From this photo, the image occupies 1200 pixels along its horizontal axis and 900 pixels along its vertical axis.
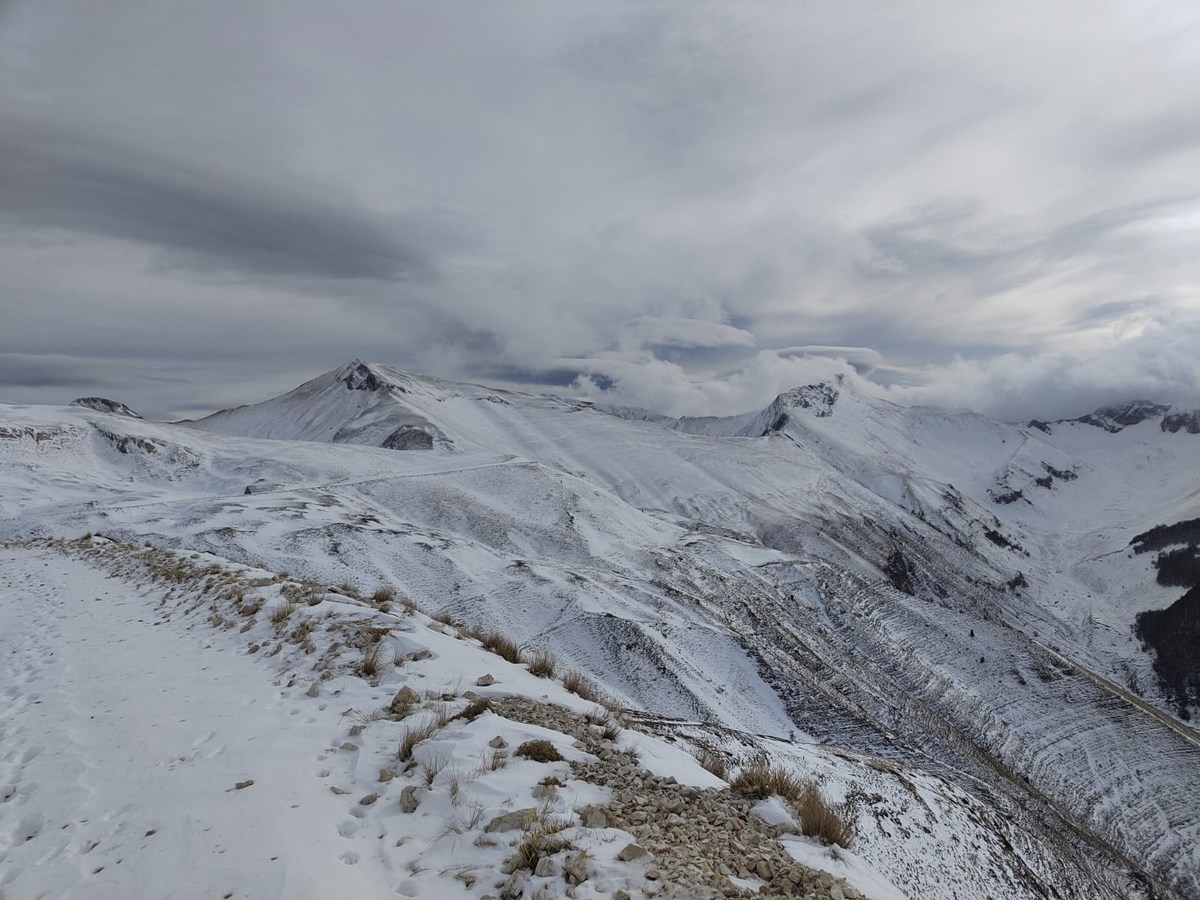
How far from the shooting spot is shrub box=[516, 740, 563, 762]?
7.56 metres

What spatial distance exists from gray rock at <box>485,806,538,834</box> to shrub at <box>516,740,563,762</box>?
5.25ft

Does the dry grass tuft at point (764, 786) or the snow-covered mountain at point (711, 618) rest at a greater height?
the dry grass tuft at point (764, 786)

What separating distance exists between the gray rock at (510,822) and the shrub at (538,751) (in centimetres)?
160

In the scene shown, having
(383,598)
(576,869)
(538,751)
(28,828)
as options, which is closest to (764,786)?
(538,751)

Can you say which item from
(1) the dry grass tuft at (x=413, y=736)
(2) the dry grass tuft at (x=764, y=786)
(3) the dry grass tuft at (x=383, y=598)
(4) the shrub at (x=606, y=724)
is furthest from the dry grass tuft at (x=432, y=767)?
(3) the dry grass tuft at (x=383, y=598)

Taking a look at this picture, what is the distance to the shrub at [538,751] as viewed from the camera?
24.8 ft

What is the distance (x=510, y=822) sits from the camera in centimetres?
589

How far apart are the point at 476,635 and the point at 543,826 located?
1059 cm

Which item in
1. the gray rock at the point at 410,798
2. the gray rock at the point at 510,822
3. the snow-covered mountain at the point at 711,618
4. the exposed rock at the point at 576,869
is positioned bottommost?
the snow-covered mountain at the point at 711,618

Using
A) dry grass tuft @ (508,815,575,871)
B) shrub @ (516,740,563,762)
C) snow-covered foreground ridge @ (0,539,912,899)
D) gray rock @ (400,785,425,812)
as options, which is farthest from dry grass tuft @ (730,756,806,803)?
gray rock @ (400,785,425,812)

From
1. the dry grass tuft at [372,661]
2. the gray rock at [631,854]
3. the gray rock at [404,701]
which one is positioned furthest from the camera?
the dry grass tuft at [372,661]

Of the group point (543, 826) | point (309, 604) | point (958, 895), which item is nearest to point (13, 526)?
point (309, 604)

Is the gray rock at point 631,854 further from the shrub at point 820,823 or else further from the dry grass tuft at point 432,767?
the shrub at point 820,823

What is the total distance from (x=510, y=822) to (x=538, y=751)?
1731mm
